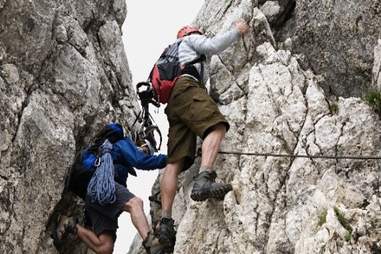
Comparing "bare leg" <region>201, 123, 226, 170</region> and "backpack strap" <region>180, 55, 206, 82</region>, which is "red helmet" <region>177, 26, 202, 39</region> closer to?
"backpack strap" <region>180, 55, 206, 82</region>

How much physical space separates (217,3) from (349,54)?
4.76 metres

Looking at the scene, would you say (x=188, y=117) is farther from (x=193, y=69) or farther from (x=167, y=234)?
(x=167, y=234)

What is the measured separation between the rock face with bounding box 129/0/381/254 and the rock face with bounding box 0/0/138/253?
8.67 ft

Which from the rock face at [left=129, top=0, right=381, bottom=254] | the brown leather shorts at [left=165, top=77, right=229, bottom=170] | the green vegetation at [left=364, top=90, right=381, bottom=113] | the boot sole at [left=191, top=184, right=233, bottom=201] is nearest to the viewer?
the rock face at [left=129, top=0, right=381, bottom=254]

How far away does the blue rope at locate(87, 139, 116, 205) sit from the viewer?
1248 cm

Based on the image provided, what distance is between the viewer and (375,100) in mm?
11211

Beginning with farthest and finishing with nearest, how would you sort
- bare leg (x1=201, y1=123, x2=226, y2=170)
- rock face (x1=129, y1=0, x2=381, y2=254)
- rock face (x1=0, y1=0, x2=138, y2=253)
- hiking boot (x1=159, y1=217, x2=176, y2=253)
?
1. rock face (x1=0, y1=0, x2=138, y2=253)
2. bare leg (x1=201, y1=123, x2=226, y2=170)
3. hiking boot (x1=159, y1=217, x2=176, y2=253)
4. rock face (x1=129, y1=0, x2=381, y2=254)

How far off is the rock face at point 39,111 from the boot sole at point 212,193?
3363 millimetres

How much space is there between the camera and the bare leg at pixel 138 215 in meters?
12.2

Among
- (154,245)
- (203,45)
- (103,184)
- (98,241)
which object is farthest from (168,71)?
(98,241)

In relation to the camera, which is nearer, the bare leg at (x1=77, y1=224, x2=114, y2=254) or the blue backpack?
the blue backpack

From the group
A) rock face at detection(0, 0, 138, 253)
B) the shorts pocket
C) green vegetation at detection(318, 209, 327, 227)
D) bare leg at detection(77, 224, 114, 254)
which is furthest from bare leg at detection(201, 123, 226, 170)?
rock face at detection(0, 0, 138, 253)

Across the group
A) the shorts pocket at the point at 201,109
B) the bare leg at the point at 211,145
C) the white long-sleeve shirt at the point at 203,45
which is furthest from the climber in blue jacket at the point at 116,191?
the white long-sleeve shirt at the point at 203,45

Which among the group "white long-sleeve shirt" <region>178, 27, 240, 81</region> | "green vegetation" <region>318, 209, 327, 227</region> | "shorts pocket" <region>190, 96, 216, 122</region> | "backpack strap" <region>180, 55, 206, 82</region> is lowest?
"green vegetation" <region>318, 209, 327, 227</region>
